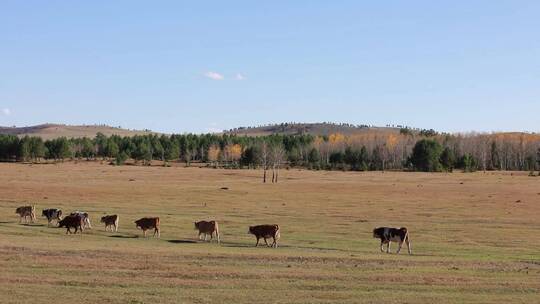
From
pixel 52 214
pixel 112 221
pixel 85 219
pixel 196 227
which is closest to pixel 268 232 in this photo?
pixel 196 227

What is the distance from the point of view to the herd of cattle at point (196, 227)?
110 feet

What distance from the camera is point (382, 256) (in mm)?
29906

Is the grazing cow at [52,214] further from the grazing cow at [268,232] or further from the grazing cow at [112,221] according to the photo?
the grazing cow at [268,232]

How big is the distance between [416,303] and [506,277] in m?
6.56

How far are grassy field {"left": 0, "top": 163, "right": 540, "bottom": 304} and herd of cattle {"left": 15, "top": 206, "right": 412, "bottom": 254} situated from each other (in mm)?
716

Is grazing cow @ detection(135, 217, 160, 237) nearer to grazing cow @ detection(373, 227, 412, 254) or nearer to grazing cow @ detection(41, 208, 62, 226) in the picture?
grazing cow @ detection(41, 208, 62, 226)

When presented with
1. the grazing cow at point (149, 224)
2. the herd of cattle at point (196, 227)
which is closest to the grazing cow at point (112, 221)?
the herd of cattle at point (196, 227)

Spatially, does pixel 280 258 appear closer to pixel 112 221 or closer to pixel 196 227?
pixel 196 227

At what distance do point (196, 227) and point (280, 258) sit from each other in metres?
11.8

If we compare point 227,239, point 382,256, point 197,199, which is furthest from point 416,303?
point 197,199

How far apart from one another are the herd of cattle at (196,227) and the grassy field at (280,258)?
0.72 metres

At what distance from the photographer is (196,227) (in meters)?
38.4

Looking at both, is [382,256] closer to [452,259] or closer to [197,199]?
[452,259]

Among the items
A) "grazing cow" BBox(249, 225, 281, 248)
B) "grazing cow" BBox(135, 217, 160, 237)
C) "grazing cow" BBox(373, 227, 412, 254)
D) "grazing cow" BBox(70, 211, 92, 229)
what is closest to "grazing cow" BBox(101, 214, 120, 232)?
"grazing cow" BBox(70, 211, 92, 229)
